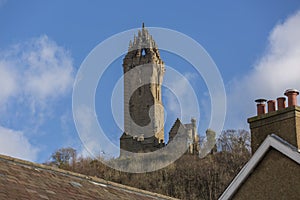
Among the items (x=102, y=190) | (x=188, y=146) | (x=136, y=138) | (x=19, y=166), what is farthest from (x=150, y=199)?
(x=136, y=138)

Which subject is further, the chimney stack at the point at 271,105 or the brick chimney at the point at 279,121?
the chimney stack at the point at 271,105

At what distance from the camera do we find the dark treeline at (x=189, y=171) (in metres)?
106

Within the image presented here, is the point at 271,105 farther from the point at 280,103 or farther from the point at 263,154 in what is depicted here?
the point at 263,154

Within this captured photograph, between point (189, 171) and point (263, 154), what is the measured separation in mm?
97630

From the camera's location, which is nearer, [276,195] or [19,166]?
[276,195]

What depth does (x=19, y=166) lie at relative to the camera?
1750 centimetres

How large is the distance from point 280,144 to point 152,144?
121 meters

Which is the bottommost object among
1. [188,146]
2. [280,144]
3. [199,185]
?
[280,144]

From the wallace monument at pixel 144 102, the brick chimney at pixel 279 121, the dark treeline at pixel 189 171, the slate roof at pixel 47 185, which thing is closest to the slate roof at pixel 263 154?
the brick chimney at pixel 279 121

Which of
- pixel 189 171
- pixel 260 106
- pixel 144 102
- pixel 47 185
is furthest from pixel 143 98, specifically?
pixel 260 106

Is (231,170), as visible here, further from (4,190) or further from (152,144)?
(4,190)

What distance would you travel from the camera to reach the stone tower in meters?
137

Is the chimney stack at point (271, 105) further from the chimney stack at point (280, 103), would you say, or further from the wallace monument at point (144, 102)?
the wallace monument at point (144, 102)

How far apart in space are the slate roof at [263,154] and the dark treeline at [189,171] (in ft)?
285
